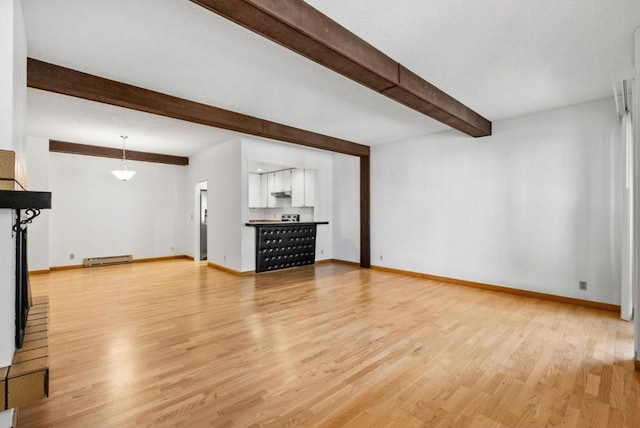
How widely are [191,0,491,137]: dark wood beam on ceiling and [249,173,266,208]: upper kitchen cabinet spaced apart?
619cm

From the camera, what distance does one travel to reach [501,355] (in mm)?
2660

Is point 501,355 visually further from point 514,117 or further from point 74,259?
point 74,259

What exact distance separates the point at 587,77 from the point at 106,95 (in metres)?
5.25

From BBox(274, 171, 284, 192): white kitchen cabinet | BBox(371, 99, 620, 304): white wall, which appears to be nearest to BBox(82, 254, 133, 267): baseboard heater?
BBox(274, 171, 284, 192): white kitchen cabinet

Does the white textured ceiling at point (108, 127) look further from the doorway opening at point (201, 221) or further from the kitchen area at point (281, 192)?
the kitchen area at point (281, 192)

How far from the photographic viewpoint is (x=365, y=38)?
2506 millimetres

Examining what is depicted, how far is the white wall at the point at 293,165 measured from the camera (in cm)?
592

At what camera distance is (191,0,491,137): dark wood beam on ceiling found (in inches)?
73.0

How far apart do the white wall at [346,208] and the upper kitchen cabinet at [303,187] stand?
0.57 meters

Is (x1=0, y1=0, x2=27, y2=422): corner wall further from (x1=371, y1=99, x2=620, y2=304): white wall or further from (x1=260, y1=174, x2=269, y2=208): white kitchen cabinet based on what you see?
(x1=260, y1=174, x2=269, y2=208): white kitchen cabinet

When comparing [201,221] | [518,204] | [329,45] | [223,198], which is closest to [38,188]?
[201,221]

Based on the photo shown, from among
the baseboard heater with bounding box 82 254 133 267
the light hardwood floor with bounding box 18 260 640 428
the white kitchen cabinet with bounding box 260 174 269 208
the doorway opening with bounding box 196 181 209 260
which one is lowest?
the light hardwood floor with bounding box 18 260 640 428

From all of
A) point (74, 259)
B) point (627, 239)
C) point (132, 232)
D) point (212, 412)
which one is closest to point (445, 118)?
point (627, 239)

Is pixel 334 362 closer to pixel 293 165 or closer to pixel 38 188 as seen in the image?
pixel 293 165
